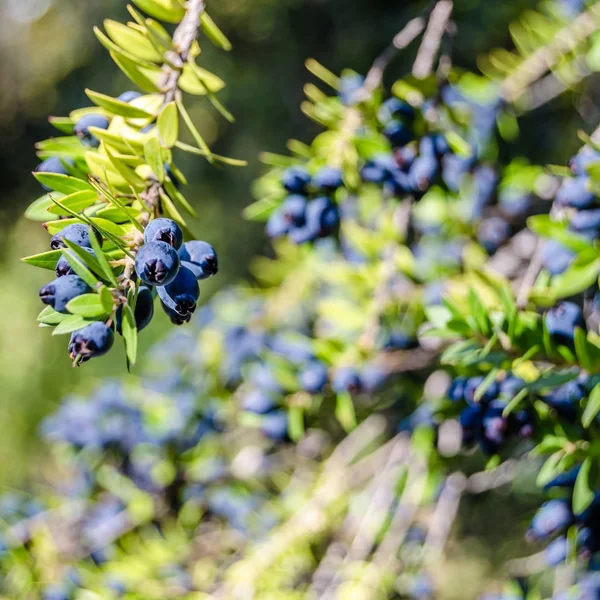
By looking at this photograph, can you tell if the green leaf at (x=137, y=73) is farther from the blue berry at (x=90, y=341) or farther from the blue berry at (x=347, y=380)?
the blue berry at (x=347, y=380)

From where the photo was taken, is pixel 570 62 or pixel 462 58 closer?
pixel 570 62

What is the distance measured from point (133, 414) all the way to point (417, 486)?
1.67 ft

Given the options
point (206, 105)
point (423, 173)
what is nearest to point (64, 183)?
point (423, 173)

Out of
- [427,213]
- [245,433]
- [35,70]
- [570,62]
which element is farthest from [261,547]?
[35,70]

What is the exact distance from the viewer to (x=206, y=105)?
2129mm

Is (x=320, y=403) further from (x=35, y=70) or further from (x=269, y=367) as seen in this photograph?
(x=35, y=70)

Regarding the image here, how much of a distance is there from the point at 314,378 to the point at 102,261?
428 mm

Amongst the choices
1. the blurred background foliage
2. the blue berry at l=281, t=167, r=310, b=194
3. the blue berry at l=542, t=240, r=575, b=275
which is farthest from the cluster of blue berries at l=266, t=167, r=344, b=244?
the blurred background foliage

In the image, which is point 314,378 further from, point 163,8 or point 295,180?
point 163,8

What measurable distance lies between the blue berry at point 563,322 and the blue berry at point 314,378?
30 cm

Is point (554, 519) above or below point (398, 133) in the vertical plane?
below

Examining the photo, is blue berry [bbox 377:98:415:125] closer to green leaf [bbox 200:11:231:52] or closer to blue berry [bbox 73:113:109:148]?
green leaf [bbox 200:11:231:52]

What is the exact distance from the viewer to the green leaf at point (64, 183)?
0.49m

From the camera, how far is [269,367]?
2.85ft
